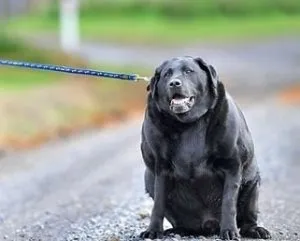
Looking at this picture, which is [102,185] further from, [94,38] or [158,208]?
[94,38]

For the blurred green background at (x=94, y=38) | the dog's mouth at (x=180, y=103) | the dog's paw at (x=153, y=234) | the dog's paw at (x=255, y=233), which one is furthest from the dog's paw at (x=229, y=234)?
the blurred green background at (x=94, y=38)

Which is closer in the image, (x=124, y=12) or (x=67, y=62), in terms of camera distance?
(x=67, y=62)

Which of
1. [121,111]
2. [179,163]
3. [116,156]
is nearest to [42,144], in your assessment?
[116,156]

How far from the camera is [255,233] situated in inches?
365

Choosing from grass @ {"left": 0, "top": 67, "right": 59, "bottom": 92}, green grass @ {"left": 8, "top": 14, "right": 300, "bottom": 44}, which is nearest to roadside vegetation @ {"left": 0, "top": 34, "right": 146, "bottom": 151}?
grass @ {"left": 0, "top": 67, "right": 59, "bottom": 92}

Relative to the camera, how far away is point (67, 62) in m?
32.1

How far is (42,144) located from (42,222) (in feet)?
28.5

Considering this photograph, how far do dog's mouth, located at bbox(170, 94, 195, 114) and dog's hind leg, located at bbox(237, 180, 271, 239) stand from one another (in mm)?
1014

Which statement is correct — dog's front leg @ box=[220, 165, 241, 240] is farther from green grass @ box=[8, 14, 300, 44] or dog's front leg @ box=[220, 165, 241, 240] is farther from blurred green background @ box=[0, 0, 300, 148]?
green grass @ box=[8, 14, 300, 44]

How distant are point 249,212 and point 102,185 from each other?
552cm

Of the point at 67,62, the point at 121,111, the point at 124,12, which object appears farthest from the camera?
the point at 124,12

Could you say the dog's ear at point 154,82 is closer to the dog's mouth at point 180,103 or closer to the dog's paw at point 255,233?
the dog's mouth at point 180,103

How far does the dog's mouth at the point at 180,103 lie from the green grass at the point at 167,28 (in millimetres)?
36336

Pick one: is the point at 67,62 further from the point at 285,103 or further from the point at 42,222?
the point at 42,222
